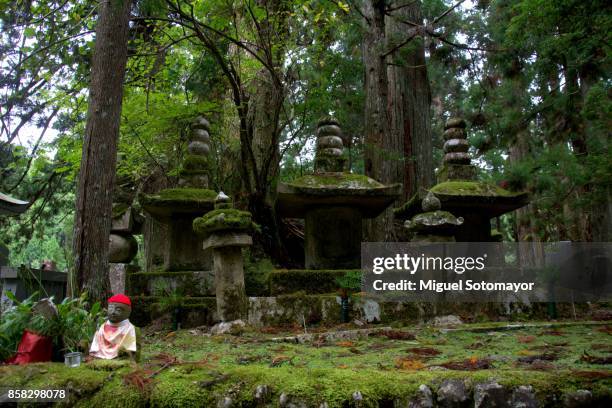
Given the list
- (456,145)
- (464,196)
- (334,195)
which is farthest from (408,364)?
(456,145)

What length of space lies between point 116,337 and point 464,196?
597cm

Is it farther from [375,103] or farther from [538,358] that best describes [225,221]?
[375,103]

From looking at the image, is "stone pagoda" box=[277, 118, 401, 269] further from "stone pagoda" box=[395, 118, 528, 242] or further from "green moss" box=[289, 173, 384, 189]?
"stone pagoda" box=[395, 118, 528, 242]

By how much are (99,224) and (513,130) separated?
31.3 feet

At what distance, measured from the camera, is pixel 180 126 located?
9.88m

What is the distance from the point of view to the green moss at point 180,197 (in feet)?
24.5

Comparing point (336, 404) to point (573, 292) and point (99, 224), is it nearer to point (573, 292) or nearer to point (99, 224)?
point (99, 224)

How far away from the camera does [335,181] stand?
7879 millimetres

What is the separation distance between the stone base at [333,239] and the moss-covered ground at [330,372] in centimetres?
293

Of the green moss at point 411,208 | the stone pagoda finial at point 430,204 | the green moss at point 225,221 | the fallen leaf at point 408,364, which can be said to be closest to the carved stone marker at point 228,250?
the green moss at point 225,221

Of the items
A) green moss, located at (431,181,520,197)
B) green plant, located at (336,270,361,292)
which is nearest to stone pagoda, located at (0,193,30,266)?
green plant, located at (336,270,361,292)

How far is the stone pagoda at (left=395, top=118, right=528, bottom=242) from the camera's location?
313 inches

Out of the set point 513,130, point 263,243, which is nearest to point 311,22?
point 263,243

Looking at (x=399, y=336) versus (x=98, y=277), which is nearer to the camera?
(x=98, y=277)
